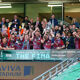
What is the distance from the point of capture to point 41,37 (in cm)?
1794

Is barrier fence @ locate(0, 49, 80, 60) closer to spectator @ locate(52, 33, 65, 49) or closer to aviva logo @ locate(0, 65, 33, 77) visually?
spectator @ locate(52, 33, 65, 49)

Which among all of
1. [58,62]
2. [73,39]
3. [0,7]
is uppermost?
[0,7]

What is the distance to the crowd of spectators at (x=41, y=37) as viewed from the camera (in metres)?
17.4

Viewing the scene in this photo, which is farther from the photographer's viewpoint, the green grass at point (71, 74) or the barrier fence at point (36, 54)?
the barrier fence at point (36, 54)

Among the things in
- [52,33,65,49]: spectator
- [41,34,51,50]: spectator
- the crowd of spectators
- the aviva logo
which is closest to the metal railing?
the crowd of spectators

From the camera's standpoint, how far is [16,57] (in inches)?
698

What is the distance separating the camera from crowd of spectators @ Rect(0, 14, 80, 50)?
1744cm

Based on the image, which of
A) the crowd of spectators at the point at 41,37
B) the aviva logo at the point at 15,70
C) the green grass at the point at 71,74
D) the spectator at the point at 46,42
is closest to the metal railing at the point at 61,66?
the green grass at the point at 71,74

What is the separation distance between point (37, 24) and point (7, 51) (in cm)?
239

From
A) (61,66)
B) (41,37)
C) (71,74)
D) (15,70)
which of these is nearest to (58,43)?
(41,37)

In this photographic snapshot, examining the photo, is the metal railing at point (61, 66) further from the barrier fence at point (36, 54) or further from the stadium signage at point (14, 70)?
the stadium signage at point (14, 70)

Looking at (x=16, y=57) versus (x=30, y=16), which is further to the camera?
(x=30, y=16)

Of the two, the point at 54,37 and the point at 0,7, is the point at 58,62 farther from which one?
Result: the point at 0,7

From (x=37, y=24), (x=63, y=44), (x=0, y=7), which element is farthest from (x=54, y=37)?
(x=0, y=7)
